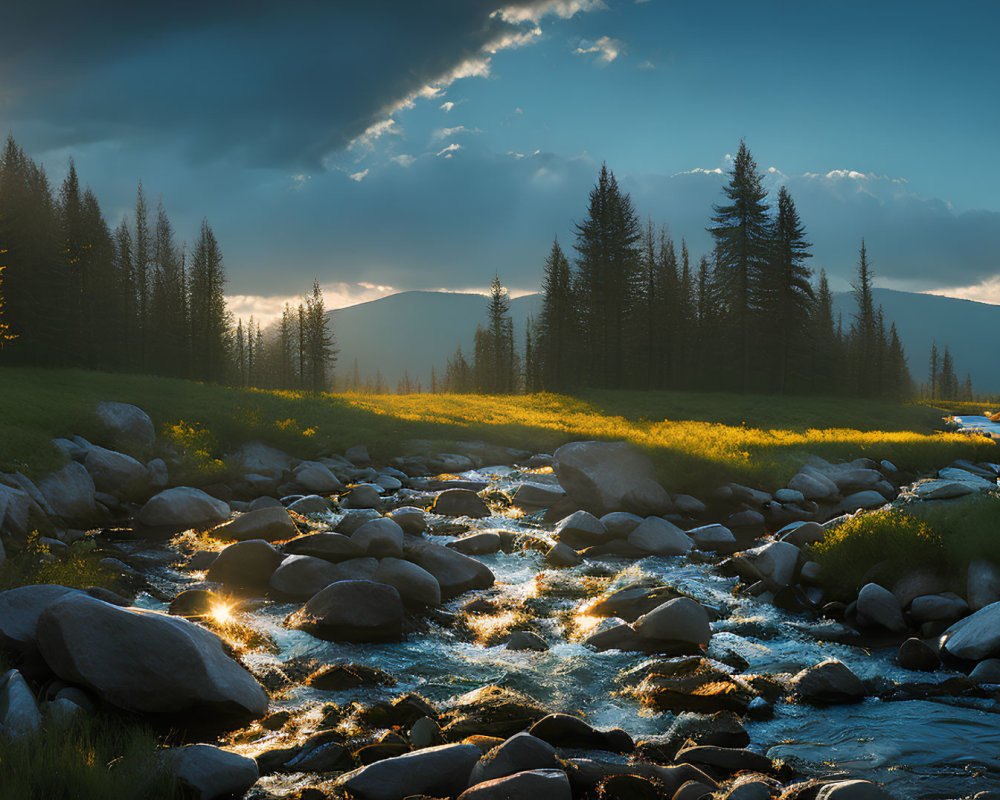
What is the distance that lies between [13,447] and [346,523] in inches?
281

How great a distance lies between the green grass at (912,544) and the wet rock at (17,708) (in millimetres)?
8493

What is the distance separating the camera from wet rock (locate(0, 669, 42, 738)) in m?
3.76

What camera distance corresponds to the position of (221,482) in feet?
48.6

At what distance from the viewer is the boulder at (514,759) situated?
3744 millimetres

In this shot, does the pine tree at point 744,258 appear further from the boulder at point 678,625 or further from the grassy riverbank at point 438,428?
the boulder at point 678,625

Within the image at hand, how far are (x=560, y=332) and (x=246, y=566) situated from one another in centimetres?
4386

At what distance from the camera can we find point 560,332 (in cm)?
5038

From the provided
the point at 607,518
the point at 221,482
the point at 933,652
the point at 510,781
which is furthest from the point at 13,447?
the point at 933,652

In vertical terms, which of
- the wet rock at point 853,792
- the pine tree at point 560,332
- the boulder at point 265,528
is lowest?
the wet rock at point 853,792

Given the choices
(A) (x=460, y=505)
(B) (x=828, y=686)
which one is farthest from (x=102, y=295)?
(B) (x=828, y=686)

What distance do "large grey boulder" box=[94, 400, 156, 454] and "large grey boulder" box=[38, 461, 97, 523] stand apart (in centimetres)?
291

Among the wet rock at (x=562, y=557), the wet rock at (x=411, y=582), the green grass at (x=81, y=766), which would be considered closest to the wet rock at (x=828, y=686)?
the wet rock at (x=411, y=582)

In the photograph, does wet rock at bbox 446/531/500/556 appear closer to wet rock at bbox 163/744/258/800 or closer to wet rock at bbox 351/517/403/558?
wet rock at bbox 351/517/403/558

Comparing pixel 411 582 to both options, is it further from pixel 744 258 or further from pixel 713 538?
pixel 744 258
